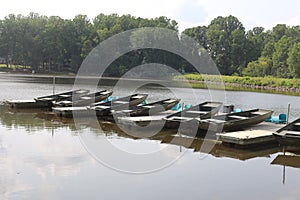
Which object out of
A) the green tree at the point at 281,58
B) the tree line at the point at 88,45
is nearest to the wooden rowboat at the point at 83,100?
the green tree at the point at 281,58

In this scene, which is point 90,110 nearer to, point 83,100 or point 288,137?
point 83,100

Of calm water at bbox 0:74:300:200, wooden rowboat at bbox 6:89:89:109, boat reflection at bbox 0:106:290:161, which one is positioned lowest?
calm water at bbox 0:74:300:200

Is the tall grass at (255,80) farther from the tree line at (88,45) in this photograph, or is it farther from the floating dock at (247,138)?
the floating dock at (247,138)

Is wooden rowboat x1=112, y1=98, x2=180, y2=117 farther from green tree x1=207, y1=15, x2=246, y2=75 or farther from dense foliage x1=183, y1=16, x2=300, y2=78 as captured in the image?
green tree x1=207, y1=15, x2=246, y2=75

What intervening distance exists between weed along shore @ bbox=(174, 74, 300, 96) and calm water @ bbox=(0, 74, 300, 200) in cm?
3453

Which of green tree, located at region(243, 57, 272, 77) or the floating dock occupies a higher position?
green tree, located at region(243, 57, 272, 77)

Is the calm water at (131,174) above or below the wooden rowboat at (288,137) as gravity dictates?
below

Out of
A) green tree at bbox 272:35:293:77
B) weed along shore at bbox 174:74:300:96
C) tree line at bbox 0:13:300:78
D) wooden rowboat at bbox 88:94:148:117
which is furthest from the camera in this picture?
tree line at bbox 0:13:300:78

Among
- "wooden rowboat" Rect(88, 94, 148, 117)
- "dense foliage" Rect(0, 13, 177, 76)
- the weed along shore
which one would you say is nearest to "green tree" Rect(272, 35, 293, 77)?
the weed along shore

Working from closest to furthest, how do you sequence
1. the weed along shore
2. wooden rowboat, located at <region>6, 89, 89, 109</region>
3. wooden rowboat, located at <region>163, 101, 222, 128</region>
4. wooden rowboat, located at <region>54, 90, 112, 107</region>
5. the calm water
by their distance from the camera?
the calm water, wooden rowboat, located at <region>163, 101, 222, 128</region>, wooden rowboat, located at <region>54, 90, 112, 107</region>, wooden rowboat, located at <region>6, 89, 89, 109</region>, the weed along shore

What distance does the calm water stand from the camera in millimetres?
8641

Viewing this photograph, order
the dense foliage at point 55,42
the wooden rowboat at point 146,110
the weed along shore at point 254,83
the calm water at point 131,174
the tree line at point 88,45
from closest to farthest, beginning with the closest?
the calm water at point 131,174
the wooden rowboat at point 146,110
the weed along shore at point 254,83
the tree line at point 88,45
the dense foliage at point 55,42

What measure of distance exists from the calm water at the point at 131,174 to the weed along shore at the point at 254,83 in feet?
113

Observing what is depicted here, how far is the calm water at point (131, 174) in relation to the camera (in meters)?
8.64
